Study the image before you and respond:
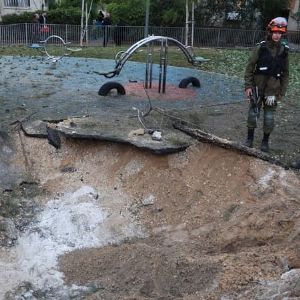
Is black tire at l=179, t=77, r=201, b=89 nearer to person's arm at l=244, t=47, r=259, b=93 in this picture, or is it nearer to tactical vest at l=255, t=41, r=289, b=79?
person's arm at l=244, t=47, r=259, b=93

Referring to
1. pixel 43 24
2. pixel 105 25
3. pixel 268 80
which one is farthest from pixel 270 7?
pixel 268 80

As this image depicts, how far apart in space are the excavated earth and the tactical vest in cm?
116

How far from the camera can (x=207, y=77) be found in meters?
13.6

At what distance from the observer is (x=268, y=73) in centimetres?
655

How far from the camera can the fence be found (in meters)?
21.3

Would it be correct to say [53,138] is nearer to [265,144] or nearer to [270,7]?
[265,144]

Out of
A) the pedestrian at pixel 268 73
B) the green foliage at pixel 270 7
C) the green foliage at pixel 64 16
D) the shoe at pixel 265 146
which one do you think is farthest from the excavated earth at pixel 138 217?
the green foliage at pixel 270 7

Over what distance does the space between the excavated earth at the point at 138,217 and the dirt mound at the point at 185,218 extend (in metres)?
0.01

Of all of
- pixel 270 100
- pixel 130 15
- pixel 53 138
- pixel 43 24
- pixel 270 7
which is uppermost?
pixel 270 7

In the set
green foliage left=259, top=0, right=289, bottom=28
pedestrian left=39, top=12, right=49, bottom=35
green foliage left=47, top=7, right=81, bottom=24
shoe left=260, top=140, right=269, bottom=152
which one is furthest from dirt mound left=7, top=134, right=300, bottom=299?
green foliage left=259, top=0, right=289, bottom=28

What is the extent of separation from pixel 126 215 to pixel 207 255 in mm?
1334

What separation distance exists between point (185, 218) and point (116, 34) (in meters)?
18.2

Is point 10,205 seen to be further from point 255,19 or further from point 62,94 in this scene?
point 255,19

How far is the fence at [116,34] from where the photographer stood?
21344 mm
